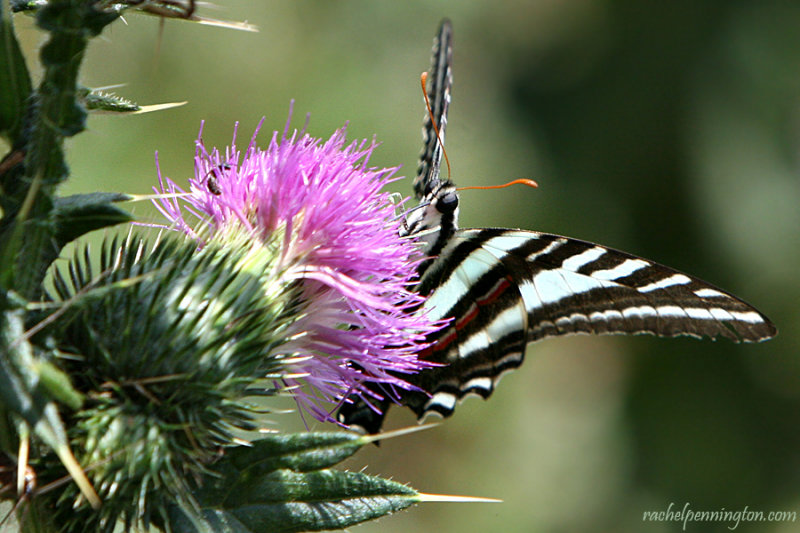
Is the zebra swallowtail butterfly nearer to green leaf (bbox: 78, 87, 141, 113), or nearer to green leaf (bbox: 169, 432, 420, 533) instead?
green leaf (bbox: 169, 432, 420, 533)

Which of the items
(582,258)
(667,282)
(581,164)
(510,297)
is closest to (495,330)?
(510,297)

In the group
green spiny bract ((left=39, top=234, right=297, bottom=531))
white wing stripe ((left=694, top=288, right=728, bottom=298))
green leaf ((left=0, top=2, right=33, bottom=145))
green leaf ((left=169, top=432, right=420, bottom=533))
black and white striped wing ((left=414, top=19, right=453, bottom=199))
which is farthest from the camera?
black and white striped wing ((left=414, top=19, right=453, bottom=199))

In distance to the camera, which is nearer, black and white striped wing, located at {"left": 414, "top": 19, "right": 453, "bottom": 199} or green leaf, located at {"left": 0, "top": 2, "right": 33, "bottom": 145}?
green leaf, located at {"left": 0, "top": 2, "right": 33, "bottom": 145}

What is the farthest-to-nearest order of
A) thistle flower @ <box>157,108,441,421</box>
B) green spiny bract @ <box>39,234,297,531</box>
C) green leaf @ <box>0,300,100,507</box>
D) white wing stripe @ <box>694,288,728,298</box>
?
white wing stripe @ <box>694,288,728,298</box>, thistle flower @ <box>157,108,441,421</box>, green spiny bract @ <box>39,234,297,531</box>, green leaf @ <box>0,300,100,507</box>

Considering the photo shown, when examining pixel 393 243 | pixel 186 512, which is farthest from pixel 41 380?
pixel 393 243

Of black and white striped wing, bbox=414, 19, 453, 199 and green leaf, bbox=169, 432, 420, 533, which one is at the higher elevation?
black and white striped wing, bbox=414, 19, 453, 199

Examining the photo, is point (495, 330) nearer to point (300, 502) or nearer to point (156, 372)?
point (300, 502)

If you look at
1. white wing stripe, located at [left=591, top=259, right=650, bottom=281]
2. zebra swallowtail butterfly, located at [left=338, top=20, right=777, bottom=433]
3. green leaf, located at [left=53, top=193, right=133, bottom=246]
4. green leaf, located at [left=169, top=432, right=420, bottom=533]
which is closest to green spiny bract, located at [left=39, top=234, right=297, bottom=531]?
green leaf, located at [left=169, top=432, right=420, bottom=533]
